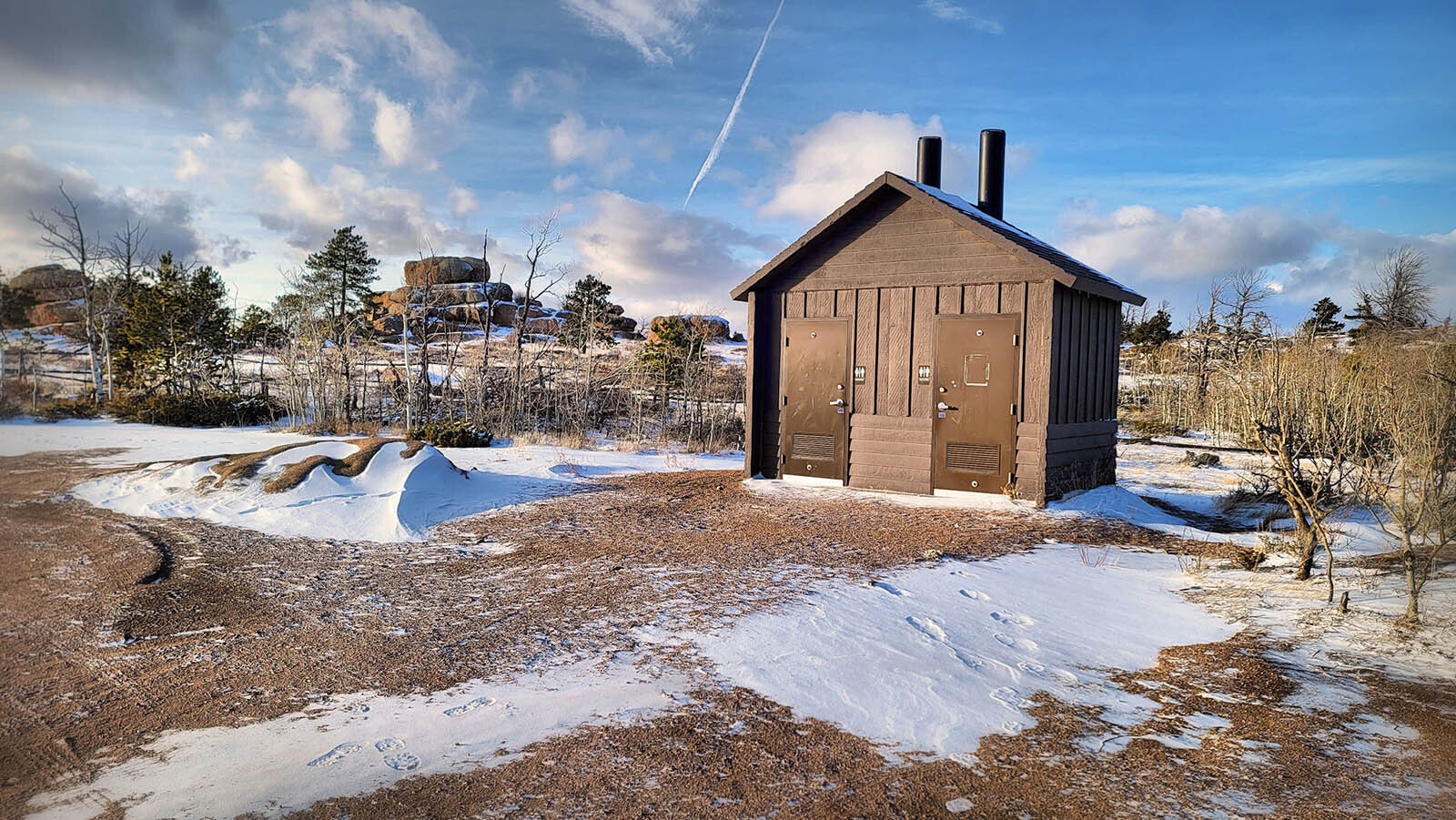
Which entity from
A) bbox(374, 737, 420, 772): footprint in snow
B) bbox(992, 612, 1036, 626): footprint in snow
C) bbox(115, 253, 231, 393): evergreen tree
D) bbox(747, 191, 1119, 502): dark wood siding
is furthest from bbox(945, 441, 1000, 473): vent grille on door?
bbox(115, 253, 231, 393): evergreen tree

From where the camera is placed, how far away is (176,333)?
2122 centimetres

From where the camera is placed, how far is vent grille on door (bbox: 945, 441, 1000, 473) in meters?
9.53

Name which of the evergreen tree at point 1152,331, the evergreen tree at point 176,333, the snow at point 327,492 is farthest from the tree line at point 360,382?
the evergreen tree at point 1152,331

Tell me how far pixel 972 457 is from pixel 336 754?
8.11 m

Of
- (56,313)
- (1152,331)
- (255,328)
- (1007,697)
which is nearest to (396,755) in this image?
(1007,697)

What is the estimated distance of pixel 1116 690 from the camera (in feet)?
12.9

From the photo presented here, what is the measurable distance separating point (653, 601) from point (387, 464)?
4.92m

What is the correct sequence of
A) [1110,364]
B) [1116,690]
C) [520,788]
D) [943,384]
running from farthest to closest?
[1110,364]
[943,384]
[1116,690]
[520,788]

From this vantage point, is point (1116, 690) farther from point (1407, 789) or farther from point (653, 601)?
point (653, 601)

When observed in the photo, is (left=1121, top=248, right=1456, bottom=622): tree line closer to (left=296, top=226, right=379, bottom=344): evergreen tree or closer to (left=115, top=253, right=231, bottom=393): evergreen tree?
(left=115, top=253, right=231, bottom=393): evergreen tree

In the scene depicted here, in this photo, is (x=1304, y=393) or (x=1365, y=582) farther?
(x=1304, y=393)

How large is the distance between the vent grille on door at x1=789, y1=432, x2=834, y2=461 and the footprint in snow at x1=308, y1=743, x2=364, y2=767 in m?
8.18

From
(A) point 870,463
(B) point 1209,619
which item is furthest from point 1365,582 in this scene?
(A) point 870,463

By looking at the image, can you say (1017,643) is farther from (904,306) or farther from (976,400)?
(904,306)
